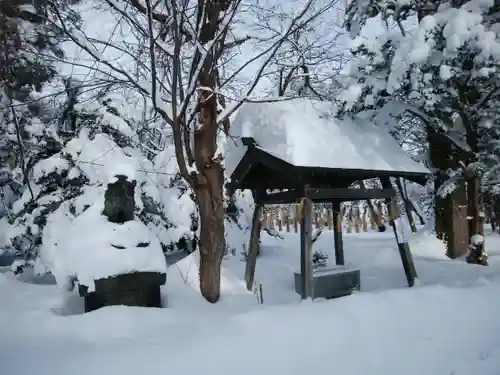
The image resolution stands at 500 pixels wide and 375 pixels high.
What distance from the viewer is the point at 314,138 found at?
22.7ft

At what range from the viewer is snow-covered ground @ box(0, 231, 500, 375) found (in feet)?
11.8

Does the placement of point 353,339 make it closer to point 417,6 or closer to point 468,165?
point 468,165

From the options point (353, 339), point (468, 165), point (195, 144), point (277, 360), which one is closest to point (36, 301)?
point (195, 144)

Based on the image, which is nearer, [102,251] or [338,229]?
[102,251]

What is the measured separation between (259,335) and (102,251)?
248cm

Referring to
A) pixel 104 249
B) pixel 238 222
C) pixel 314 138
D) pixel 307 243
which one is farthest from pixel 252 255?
pixel 238 222

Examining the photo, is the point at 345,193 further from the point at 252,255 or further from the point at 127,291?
the point at 127,291

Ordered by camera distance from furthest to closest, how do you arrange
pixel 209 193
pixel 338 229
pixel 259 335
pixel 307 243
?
pixel 338 229 < pixel 307 243 < pixel 209 193 < pixel 259 335

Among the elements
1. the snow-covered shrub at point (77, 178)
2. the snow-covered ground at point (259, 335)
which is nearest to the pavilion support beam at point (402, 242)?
the snow-covered ground at point (259, 335)

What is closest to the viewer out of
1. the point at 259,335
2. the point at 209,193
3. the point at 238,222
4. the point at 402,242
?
the point at 259,335

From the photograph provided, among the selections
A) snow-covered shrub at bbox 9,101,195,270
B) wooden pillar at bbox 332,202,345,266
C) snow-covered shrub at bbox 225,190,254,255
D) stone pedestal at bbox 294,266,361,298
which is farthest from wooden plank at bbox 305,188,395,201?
snow-covered shrub at bbox 225,190,254,255

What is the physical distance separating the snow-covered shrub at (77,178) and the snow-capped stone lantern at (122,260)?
1.92 meters

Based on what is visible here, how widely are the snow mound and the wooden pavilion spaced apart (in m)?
2.32

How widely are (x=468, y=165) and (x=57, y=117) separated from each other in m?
9.38
